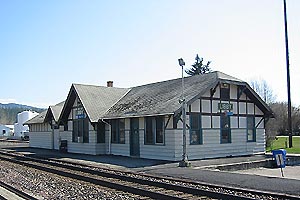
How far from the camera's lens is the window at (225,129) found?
2361cm

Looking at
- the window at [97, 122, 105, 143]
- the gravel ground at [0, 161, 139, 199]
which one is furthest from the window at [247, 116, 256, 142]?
the gravel ground at [0, 161, 139, 199]

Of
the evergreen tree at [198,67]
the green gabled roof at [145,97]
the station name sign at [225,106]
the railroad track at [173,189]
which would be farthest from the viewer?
the evergreen tree at [198,67]

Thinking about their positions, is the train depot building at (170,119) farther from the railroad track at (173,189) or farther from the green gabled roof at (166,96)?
the railroad track at (173,189)

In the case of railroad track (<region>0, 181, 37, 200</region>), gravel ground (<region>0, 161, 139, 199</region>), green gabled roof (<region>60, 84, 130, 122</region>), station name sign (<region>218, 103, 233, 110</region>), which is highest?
green gabled roof (<region>60, 84, 130, 122</region>)

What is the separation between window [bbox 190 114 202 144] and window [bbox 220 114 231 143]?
1974 millimetres

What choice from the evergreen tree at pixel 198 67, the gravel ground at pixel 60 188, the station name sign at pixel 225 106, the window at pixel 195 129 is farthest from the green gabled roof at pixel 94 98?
the evergreen tree at pixel 198 67

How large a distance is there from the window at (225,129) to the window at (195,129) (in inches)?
77.7

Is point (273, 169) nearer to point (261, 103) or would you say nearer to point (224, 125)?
point (224, 125)

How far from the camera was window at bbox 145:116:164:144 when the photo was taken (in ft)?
71.7

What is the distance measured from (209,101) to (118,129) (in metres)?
6.46

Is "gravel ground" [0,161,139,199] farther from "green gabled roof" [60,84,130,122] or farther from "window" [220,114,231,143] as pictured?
"green gabled roof" [60,84,130,122]

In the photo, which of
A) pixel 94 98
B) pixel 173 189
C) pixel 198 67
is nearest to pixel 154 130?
pixel 94 98

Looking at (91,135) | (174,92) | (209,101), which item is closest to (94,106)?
(91,135)

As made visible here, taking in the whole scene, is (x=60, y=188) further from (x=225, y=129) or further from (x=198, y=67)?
(x=198, y=67)
